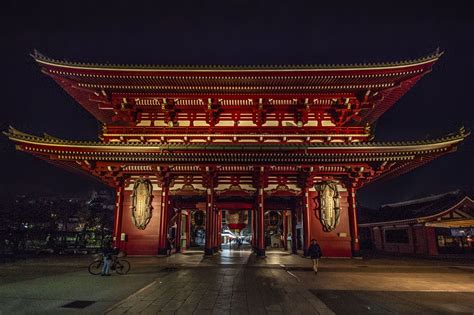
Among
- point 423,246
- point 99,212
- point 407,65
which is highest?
point 407,65

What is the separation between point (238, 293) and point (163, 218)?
39.8 feet

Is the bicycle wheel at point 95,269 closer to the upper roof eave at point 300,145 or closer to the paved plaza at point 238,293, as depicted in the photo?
the paved plaza at point 238,293

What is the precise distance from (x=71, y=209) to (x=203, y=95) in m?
29.6

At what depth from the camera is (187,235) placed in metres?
33.3

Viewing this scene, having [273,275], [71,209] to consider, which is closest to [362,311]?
[273,275]

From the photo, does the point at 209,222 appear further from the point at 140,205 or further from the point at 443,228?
the point at 443,228

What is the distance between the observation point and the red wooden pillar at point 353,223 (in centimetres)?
1908

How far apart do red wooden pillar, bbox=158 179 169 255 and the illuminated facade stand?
7 centimetres

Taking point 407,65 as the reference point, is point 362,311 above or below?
below

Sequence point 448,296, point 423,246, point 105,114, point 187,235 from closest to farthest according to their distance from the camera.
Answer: point 448,296 → point 105,114 → point 423,246 → point 187,235

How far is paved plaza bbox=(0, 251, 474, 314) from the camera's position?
6.96m

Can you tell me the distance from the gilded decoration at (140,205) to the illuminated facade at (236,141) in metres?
0.07

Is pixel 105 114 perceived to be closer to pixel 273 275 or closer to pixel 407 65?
pixel 273 275

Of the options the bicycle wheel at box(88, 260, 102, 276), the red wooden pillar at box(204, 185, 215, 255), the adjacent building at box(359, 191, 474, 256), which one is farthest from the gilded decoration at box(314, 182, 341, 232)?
the bicycle wheel at box(88, 260, 102, 276)
